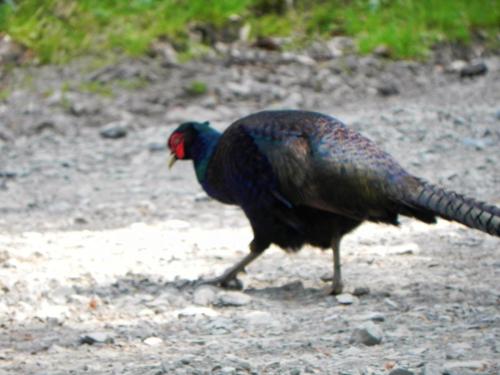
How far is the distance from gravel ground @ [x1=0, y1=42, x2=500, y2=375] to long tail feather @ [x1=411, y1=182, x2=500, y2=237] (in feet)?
1.23

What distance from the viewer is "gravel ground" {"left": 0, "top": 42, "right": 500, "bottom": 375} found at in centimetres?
500

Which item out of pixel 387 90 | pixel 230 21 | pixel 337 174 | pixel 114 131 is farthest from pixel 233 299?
pixel 230 21

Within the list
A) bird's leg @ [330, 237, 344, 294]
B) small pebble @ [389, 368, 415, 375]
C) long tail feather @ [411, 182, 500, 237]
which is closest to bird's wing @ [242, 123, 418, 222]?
long tail feather @ [411, 182, 500, 237]

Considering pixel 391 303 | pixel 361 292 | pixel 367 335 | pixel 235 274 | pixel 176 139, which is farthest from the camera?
pixel 176 139

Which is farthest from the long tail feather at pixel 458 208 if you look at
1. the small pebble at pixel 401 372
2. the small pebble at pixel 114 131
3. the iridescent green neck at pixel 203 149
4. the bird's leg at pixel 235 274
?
the small pebble at pixel 114 131

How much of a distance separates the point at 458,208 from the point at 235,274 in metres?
1.26

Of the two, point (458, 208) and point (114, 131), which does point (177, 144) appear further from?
point (114, 131)

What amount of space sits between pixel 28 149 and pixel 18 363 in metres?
5.47

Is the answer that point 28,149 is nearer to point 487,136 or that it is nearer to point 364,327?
point 487,136

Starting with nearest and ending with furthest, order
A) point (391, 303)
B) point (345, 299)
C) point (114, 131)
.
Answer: point (391, 303)
point (345, 299)
point (114, 131)

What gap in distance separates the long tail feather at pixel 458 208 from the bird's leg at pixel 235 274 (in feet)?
2.97

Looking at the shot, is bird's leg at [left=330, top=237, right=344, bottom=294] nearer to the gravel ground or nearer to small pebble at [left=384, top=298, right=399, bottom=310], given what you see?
the gravel ground

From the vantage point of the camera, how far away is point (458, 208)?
5.57 meters

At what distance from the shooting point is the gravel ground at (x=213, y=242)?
5004mm
